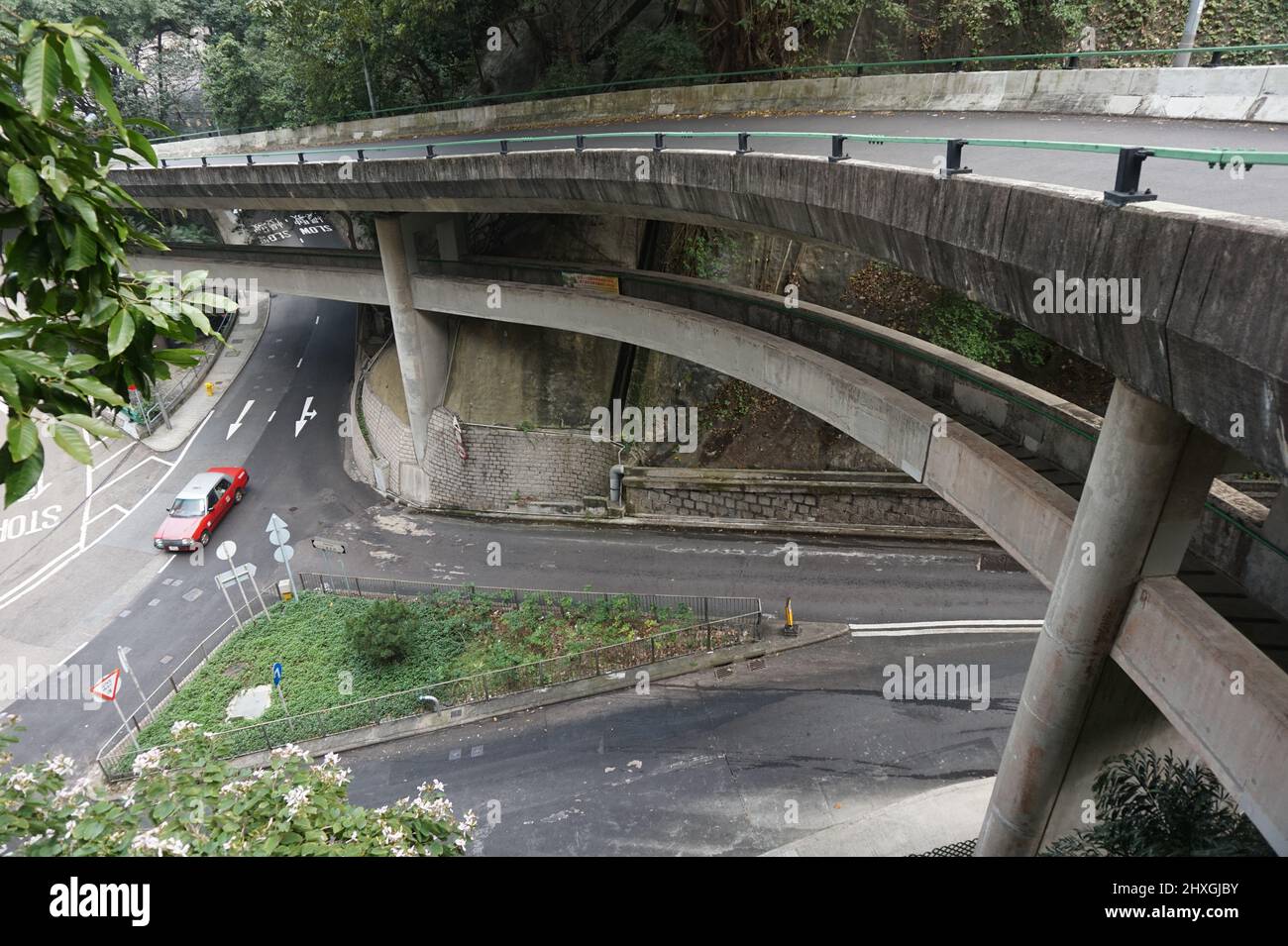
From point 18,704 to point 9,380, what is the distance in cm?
1851

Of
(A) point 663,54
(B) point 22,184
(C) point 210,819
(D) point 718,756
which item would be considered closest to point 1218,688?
(C) point 210,819

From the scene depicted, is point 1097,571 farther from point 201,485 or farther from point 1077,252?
point 201,485

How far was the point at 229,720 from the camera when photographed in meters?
15.4

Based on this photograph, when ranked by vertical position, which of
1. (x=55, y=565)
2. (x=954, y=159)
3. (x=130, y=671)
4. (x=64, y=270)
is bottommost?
(x=130, y=671)

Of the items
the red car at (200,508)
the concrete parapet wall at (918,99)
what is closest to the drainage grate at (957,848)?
the concrete parapet wall at (918,99)

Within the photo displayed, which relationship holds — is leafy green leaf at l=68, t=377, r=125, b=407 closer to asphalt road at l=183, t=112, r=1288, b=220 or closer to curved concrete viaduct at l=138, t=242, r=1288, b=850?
curved concrete viaduct at l=138, t=242, r=1288, b=850

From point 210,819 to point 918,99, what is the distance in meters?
17.9

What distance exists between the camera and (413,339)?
75.9 ft

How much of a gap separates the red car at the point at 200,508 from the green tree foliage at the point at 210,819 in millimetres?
17520

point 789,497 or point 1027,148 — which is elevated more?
point 1027,148

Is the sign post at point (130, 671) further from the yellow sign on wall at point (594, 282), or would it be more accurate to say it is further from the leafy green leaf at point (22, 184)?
the leafy green leaf at point (22, 184)

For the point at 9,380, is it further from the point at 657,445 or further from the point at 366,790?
the point at 657,445

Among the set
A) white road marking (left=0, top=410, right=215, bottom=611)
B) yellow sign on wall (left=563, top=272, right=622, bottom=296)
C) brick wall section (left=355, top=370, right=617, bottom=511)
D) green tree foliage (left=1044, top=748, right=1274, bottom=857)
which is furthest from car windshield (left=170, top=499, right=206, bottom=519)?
green tree foliage (left=1044, top=748, right=1274, bottom=857)

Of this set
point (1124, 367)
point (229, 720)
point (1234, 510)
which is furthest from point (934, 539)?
point (229, 720)
